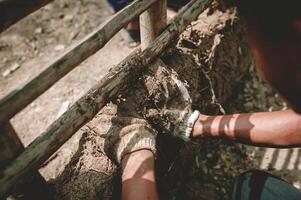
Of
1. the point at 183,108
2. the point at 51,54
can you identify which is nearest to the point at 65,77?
the point at 51,54

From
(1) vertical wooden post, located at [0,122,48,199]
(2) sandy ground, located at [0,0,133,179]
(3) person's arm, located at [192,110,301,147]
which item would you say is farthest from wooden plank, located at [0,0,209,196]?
(2) sandy ground, located at [0,0,133,179]

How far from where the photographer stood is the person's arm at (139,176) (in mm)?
1722

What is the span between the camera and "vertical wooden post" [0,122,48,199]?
153 cm

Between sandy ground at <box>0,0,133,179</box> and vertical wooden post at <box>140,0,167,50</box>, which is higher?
vertical wooden post at <box>140,0,167,50</box>

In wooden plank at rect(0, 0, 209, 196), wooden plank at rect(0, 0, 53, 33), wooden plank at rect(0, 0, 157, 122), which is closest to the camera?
wooden plank at rect(0, 0, 53, 33)

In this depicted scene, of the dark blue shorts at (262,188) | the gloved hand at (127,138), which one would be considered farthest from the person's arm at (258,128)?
the gloved hand at (127,138)

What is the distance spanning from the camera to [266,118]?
2.12 m

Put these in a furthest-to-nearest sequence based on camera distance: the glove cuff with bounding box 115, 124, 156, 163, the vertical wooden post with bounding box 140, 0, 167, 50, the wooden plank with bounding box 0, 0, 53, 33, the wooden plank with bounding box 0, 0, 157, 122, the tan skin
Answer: the vertical wooden post with bounding box 140, 0, 167, 50 → the glove cuff with bounding box 115, 124, 156, 163 → the wooden plank with bounding box 0, 0, 157, 122 → the wooden plank with bounding box 0, 0, 53, 33 → the tan skin

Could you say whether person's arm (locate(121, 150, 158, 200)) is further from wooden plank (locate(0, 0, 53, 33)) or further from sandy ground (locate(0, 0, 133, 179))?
sandy ground (locate(0, 0, 133, 179))

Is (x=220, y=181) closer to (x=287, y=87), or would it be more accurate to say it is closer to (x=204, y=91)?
(x=204, y=91)

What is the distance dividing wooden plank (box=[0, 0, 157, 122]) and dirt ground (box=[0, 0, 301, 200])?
1.16 metres

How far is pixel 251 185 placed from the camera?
6.71 feet

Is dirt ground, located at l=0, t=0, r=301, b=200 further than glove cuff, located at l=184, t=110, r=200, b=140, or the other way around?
dirt ground, located at l=0, t=0, r=301, b=200

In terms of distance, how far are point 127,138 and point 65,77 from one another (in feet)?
7.39
